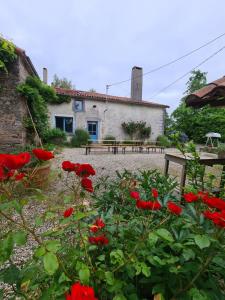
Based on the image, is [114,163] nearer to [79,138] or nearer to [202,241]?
[79,138]

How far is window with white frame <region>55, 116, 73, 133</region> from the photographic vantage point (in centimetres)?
1345

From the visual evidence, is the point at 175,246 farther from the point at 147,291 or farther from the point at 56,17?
the point at 56,17

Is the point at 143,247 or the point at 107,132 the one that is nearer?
the point at 143,247

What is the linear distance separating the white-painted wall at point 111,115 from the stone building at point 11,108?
7280mm

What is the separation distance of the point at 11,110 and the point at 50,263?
620cm

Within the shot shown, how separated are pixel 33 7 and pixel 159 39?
17.8ft

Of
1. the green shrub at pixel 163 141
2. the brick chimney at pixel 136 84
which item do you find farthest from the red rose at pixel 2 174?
the brick chimney at pixel 136 84

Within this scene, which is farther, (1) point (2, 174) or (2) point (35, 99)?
(2) point (35, 99)

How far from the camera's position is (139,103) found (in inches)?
611

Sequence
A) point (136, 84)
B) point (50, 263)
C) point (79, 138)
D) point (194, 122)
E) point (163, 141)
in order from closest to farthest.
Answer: point (50, 263) < point (79, 138) < point (163, 141) < point (194, 122) < point (136, 84)

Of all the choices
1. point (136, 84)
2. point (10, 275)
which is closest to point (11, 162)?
point (10, 275)

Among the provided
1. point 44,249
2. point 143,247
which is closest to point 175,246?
point 143,247

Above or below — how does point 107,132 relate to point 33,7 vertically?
below

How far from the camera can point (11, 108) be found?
587 centimetres
